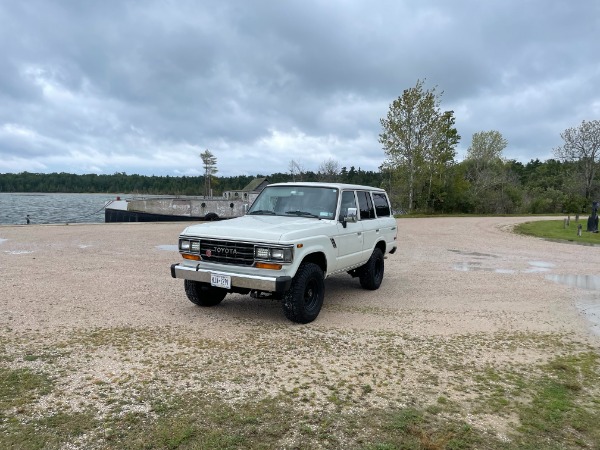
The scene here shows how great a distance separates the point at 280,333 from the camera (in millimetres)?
5602

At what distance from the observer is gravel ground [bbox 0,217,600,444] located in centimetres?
404

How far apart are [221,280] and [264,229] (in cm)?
89

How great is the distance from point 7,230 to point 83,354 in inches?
678

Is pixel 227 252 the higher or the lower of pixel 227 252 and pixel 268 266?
the higher

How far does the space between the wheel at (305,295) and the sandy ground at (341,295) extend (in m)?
0.26

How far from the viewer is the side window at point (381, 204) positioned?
8623 millimetres

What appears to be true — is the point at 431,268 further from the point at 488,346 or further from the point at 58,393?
the point at 58,393

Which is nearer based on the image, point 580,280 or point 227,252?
point 227,252

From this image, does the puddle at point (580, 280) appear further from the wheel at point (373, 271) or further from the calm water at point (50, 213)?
the calm water at point (50, 213)

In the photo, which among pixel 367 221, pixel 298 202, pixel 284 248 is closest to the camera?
pixel 284 248

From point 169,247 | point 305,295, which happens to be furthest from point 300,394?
point 169,247

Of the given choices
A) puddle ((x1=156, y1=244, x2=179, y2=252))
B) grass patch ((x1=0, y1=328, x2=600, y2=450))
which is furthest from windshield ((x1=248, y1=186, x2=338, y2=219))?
puddle ((x1=156, y1=244, x2=179, y2=252))

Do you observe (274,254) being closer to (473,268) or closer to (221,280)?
(221,280)

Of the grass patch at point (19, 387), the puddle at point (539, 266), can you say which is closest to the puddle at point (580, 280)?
the puddle at point (539, 266)
